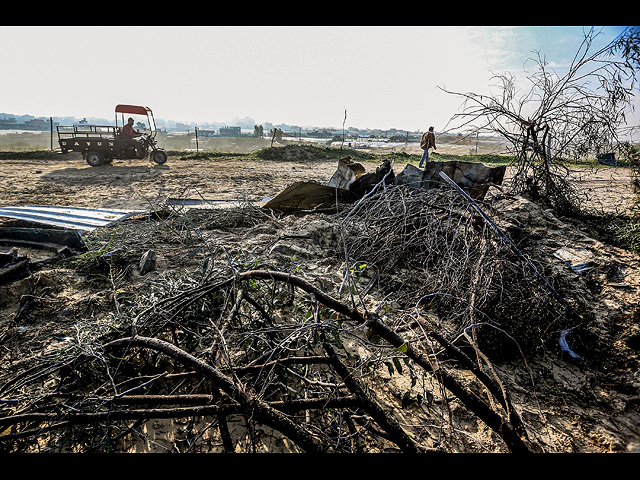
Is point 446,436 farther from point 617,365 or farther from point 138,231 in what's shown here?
point 138,231

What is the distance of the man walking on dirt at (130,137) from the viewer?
→ 43.8 feet

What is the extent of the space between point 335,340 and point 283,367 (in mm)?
387

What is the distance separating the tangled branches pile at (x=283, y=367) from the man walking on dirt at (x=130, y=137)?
41.7 feet

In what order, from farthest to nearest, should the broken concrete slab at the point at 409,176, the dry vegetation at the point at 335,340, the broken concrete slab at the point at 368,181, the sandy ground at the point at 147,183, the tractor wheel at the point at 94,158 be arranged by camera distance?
the tractor wheel at the point at 94,158 < the sandy ground at the point at 147,183 < the broken concrete slab at the point at 368,181 < the broken concrete slab at the point at 409,176 < the dry vegetation at the point at 335,340

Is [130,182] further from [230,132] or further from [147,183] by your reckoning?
[230,132]

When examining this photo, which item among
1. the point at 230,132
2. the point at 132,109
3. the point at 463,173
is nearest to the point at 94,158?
the point at 132,109

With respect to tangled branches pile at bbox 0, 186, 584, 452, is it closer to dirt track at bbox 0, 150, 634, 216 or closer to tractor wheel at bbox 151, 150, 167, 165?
dirt track at bbox 0, 150, 634, 216

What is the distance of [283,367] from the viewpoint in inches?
74.1

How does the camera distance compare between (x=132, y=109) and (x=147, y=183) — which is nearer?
(x=147, y=183)

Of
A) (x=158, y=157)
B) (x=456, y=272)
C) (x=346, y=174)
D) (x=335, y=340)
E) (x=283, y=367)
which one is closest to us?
(x=283, y=367)

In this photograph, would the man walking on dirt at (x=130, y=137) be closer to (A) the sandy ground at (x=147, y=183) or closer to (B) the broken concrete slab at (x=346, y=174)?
(A) the sandy ground at (x=147, y=183)

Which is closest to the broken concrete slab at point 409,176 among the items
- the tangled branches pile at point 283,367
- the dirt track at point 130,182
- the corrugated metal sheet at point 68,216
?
the tangled branches pile at point 283,367
